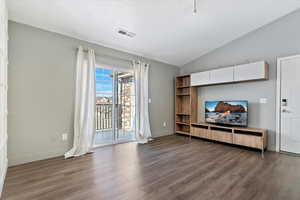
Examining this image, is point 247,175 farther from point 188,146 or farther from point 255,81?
point 255,81

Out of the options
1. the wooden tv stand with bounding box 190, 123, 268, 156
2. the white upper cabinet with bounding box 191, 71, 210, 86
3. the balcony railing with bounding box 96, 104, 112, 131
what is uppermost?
the white upper cabinet with bounding box 191, 71, 210, 86

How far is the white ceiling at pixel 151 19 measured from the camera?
2.60 m

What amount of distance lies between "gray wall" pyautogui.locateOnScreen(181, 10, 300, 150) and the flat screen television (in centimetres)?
33

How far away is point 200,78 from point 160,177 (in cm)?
331

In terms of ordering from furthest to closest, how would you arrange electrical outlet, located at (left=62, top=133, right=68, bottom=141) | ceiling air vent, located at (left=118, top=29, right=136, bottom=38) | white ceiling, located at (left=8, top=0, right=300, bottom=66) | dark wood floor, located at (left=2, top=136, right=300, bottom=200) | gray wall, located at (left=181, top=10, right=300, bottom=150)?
gray wall, located at (left=181, top=10, right=300, bottom=150)
ceiling air vent, located at (left=118, top=29, right=136, bottom=38)
electrical outlet, located at (left=62, top=133, right=68, bottom=141)
white ceiling, located at (left=8, top=0, right=300, bottom=66)
dark wood floor, located at (left=2, top=136, right=300, bottom=200)

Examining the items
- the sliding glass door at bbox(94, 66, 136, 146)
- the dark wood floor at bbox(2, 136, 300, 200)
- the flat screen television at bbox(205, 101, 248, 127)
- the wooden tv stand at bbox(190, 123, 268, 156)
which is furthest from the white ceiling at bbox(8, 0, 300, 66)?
the dark wood floor at bbox(2, 136, 300, 200)

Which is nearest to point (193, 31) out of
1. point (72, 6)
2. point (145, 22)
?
point (145, 22)

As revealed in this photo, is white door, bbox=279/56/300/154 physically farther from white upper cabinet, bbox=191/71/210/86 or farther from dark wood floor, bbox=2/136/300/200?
white upper cabinet, bbox=191/71/210/86

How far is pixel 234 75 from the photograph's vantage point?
12.8ft

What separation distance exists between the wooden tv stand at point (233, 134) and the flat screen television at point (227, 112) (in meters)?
0.17

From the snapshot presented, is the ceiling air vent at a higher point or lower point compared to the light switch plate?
higher

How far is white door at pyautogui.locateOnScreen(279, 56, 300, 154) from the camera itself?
129 inches

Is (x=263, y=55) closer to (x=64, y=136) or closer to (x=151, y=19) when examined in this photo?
(x=151, y=19)

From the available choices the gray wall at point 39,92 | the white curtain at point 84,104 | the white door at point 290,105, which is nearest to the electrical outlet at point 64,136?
the gray wall at point 39,92
